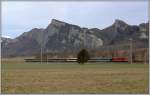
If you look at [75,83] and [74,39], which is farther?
[74,39]

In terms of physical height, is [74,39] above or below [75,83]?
above

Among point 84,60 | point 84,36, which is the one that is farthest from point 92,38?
point 84,60

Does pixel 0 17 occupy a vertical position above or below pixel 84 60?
above

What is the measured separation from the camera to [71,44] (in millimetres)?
92188

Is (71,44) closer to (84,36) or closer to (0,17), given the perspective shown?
(84,36)

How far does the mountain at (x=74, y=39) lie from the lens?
265ft

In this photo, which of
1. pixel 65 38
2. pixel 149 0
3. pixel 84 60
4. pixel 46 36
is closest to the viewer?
pixel 149 0

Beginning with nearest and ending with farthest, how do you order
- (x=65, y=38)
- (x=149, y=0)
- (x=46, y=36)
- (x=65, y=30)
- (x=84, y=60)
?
(x=149, y=0) → (x=84, y=60) → (x=46, y=36) → (x=65, y=30) → (x=65, y=38)

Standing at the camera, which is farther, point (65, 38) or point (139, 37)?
point (65, 38)

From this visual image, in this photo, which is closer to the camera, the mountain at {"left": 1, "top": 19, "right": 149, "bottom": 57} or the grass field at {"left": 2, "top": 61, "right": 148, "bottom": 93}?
the grass field at {"left": 2, "top": 61, "right": 148, "bottom": 93}

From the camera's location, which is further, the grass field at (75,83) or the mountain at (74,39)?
the mountain at (74,39)

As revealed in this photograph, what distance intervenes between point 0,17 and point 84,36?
89.0 metres

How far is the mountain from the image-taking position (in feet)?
265

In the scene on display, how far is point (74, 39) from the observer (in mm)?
92562
